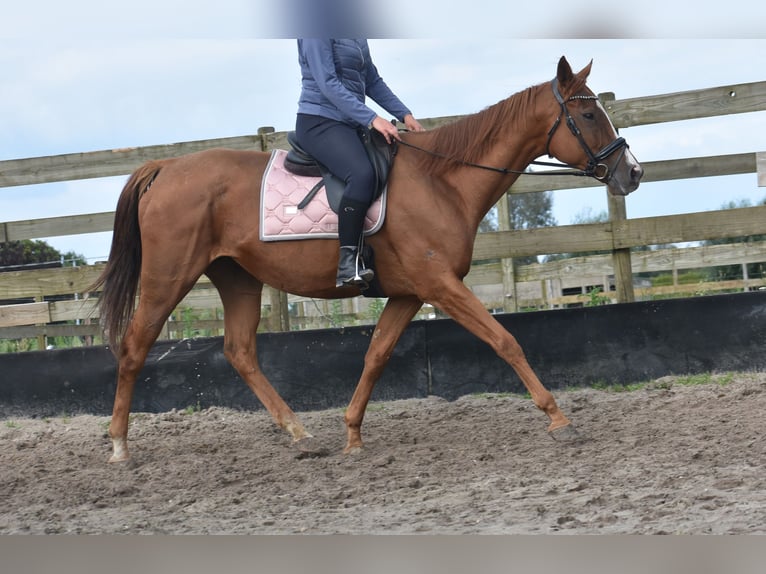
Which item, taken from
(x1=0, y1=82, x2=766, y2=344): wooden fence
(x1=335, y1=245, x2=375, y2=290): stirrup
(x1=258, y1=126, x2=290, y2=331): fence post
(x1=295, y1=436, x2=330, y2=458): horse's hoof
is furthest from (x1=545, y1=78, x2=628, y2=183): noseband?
(x1=258, y1=126, x2=290, y2=331): fence post

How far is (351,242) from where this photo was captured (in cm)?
496

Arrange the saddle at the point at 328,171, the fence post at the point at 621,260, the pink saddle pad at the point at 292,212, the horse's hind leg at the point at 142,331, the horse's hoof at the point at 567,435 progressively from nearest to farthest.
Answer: the horse's hoof at the point at 567,435 < the saddle at the point at 328,171 < the pink saddle pad at the point at 292,212 < the horse's hind leg at the point at 142,331 < the fence post at the point at 621,260

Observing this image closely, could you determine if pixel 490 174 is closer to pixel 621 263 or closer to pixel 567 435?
pixel 567 435

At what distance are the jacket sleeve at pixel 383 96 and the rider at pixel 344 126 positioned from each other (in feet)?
0.81

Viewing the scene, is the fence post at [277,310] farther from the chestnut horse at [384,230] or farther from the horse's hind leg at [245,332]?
the chestnut horse at [384,230]

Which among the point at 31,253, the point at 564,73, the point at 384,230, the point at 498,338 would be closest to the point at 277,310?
the point at 384,230

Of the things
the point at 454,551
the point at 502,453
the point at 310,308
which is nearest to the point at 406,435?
the point at 502,453

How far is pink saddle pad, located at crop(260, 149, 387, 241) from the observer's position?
5164mm

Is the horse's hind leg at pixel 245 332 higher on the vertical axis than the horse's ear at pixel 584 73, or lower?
lower

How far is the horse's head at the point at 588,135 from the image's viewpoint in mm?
4828

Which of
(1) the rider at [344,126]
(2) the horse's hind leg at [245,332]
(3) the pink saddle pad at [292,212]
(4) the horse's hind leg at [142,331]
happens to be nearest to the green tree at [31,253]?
(2) the horse's hind leg at [245,332]

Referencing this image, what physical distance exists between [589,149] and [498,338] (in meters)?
1.26

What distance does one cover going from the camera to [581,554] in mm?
477

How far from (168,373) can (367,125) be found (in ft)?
10.4
